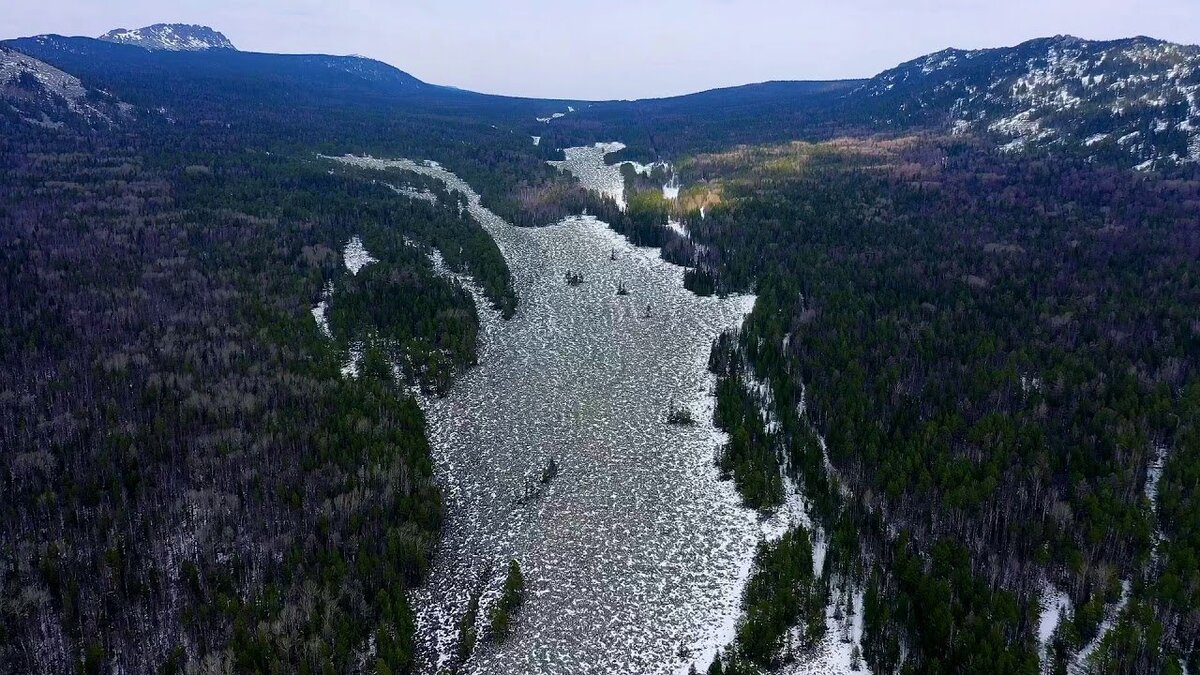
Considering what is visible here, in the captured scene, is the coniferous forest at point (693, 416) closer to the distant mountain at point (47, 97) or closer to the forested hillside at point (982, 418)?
the forested hillside at point (982, 418)

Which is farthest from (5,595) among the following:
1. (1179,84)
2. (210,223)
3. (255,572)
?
(1179,84)

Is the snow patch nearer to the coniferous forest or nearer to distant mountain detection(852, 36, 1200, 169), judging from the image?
the coniferous forest

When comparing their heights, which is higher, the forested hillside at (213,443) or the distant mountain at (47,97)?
the distant mountain at (47,97)

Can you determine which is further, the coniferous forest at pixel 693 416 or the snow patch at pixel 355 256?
the snow patch at pixel 355 256

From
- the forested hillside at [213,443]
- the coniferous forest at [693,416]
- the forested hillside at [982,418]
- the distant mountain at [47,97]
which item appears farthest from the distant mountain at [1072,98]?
the distant mountain at [47,97]

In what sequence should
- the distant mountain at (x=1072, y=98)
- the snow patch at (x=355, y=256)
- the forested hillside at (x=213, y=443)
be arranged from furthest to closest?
the distant mountain at (x=1072, y=98) → the snow patch at (x=355, y=256) → the forested hillside at (x=213, y=443)

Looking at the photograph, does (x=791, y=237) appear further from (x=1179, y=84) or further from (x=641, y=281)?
(x=1179, y=84)
